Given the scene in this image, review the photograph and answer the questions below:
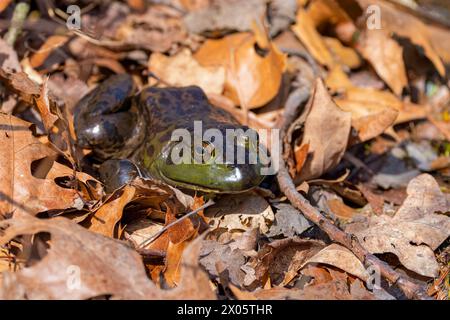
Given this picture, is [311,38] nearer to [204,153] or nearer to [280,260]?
[204,153]

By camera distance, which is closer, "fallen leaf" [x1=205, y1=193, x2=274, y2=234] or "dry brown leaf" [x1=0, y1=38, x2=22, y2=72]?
"fallen leaf" [x1=205, y1=193, x2=274, y2=234]

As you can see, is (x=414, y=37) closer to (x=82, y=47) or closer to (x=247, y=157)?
(x=247, y=157)

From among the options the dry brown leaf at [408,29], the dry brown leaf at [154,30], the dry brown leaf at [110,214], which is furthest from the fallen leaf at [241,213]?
the dry brown leaf at [408,29]

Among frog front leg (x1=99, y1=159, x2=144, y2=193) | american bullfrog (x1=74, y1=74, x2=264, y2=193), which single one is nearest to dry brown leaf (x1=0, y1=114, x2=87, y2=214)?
frog front leg (x1=99, y1=159, x2=144, y2=193)

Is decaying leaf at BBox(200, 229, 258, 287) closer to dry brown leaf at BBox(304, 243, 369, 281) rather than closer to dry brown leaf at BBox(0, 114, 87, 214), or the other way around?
dry brown leaf at BBox(304, 243, 369, 281)
